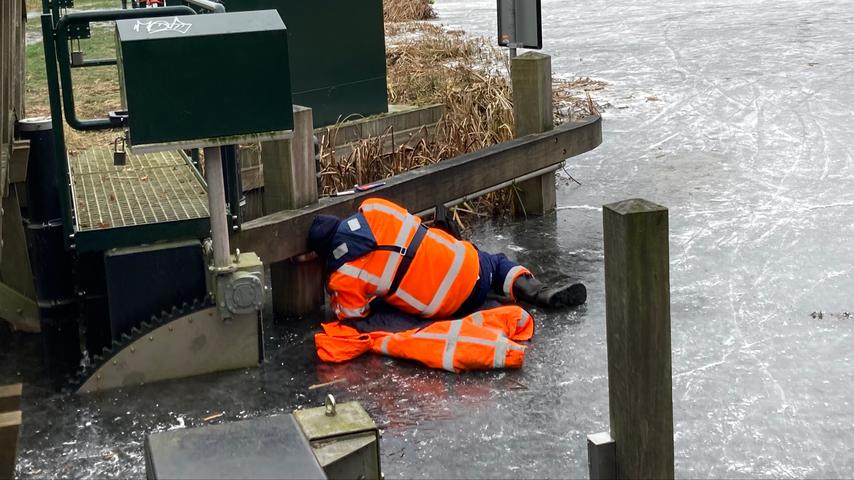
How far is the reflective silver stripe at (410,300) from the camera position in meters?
6.69

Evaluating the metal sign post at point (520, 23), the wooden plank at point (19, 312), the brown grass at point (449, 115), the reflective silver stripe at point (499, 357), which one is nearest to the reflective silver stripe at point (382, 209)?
the reflective silver stripe at point (499, 357)

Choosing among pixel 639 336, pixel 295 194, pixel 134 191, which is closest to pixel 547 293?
pixel 295 194

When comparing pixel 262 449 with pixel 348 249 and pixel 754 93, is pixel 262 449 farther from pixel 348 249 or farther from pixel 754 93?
pixel 754 93

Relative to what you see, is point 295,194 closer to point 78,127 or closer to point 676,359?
point 78,127

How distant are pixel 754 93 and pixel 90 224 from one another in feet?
29.6

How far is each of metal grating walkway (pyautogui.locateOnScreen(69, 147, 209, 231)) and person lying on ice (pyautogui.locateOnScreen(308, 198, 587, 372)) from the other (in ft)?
2.61

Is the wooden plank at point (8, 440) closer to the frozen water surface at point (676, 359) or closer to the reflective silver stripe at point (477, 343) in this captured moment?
the frozen water surface at point (676, 359)

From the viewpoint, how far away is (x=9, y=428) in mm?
3818

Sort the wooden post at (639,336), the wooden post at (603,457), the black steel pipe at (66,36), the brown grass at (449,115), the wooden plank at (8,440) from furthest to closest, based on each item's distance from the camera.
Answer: the brown grass at (449,115), the black steel pipe at (66,36), the wooden post at (603,457), the wooden post at (639,336), the wooden plank at (8,440)

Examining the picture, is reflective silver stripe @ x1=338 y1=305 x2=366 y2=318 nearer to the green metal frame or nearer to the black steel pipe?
the green metal frame

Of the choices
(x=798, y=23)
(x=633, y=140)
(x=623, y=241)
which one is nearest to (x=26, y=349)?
(x=623, y=241)

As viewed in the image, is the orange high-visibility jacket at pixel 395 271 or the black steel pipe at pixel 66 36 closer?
the black steel pipe at pixel 66 36

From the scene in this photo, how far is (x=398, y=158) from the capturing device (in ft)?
31.2

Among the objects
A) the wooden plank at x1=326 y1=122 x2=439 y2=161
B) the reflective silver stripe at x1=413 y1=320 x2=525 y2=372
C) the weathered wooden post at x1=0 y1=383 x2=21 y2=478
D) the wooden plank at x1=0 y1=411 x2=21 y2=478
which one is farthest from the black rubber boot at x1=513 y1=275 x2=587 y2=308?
the wooden plank at x1=0 y1=411 x2=21 y2=478
